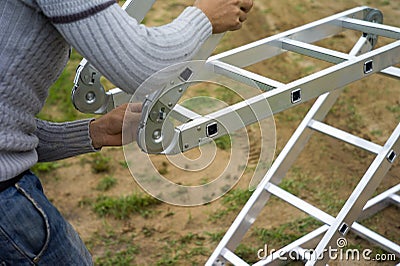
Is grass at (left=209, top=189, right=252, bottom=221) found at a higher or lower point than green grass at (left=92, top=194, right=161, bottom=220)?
lower

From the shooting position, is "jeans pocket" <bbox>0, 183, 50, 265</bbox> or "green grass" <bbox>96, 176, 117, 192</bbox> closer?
"jeans pocket" <bbox>0, 183, 50, 265</bbox>

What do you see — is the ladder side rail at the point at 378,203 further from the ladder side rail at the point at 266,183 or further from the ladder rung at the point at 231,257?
the ladder rung at the point at 231,257

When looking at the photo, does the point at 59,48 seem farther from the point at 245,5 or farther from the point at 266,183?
the point at 266,183

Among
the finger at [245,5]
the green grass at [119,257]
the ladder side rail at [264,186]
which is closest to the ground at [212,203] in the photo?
the green grass at [119,257]

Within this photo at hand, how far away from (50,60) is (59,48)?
0.11 feet

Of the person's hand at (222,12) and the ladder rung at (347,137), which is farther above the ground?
the person's hand at (222,12)

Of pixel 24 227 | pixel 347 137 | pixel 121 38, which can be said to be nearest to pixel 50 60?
pixel 121 38

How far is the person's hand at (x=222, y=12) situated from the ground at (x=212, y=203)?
1080 mm

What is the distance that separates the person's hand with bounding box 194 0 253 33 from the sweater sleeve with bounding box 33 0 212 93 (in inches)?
1.3

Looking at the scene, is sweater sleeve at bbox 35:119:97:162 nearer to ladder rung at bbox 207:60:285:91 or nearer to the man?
the man

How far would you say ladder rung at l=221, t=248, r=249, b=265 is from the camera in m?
2.56

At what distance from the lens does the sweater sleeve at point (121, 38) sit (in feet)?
3.99

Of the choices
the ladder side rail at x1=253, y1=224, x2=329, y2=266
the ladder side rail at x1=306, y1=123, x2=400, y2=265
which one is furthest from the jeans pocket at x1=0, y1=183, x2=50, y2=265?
the ladder side rail at x1=253, y1=224, x2=329, y2=266

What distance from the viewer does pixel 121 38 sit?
4.11ft
